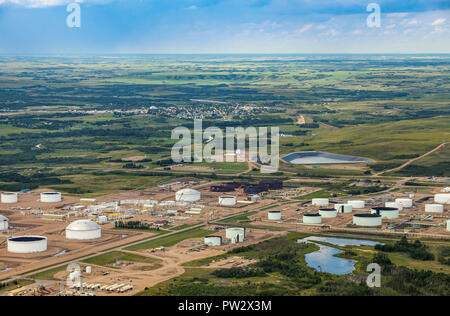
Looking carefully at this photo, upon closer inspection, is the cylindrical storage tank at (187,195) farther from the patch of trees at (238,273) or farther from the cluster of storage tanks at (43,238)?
the patch of trees at (238,273)

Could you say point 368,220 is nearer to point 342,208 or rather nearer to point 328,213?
point 328,213

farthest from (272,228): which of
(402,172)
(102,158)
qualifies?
(102,158)

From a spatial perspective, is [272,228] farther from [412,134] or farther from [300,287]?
[412,134]

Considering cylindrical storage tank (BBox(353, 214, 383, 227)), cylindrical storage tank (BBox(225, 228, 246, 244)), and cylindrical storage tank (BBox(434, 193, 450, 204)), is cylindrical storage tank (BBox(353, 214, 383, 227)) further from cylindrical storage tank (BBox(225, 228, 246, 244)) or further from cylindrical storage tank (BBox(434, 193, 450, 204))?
cylindrical storage tank (BBox(434, 193, 450, 204))

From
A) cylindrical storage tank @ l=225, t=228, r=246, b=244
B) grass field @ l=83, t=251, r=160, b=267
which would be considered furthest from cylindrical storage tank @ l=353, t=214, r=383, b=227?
grass field @ l=83, t=251, r=160, b=267

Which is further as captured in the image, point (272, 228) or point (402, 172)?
point (402, 172)
